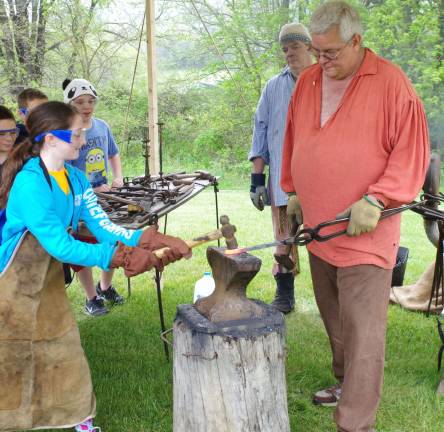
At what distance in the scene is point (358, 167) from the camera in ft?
8.07

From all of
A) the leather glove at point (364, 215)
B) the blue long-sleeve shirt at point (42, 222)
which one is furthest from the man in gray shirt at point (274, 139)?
the blue long-sleeve shirt at point (42, 222)

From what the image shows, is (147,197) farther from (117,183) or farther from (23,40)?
(23,40)

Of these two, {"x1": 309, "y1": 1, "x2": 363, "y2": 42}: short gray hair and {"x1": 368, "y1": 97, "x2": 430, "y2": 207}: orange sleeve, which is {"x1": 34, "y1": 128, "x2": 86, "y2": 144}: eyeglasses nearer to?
{"x1": 309, "y1": 1, "x2": 363, "y2": 42}: short gray hair

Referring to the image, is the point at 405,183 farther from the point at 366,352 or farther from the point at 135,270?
the point at 135,270

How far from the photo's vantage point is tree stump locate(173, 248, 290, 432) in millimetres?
2105

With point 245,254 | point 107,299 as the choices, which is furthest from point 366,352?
point 107,299

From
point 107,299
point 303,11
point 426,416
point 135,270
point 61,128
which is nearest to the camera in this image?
point 135,270

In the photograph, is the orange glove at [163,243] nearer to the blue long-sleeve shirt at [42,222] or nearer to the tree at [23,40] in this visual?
the blue long-sleeve shirt at [42,222]

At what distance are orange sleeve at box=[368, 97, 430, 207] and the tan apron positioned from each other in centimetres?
144

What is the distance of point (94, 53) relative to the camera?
1500cm

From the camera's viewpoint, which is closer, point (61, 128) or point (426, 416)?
point (61, 128)

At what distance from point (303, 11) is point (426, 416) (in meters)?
14.0

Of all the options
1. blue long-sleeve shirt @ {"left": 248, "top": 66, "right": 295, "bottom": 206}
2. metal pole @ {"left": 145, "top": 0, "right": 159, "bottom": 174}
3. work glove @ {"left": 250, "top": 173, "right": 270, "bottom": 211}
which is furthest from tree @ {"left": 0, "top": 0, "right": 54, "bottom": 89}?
Answer: work glove @ {"left": 250, "top": 173, "right": 270, "bottom": 211}

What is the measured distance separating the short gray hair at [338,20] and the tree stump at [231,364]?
1.04 m
